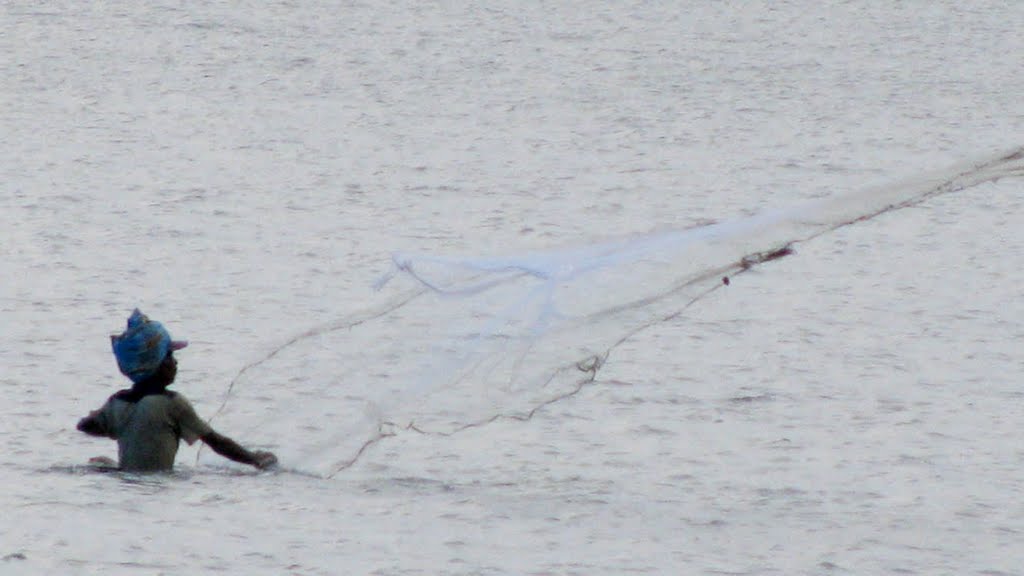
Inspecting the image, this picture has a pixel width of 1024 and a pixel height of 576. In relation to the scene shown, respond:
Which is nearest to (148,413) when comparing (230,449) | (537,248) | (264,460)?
(230,449)

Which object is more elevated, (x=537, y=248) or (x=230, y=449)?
(x=230, y=449)

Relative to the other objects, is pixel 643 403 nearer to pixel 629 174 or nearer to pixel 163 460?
pixel 163 460

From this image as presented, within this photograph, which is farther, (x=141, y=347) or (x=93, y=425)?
(x=93, y=425)

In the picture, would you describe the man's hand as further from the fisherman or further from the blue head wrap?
the blue head wrap

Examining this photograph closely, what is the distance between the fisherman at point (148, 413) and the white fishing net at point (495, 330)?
625 millimetres

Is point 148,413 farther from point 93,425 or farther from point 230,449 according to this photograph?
point 230,449

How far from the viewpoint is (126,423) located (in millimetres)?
7023

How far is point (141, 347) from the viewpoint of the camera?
6.91 m

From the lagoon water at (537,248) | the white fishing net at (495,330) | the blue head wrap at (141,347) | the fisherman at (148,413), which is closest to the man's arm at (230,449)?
the fisherman at (148,413)

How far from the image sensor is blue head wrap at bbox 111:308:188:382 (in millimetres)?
6894

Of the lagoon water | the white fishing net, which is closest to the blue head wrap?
the lagoon water

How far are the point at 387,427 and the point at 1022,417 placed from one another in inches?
146

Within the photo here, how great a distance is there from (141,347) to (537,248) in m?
7.24

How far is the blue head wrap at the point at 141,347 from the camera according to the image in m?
6.89
